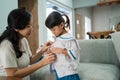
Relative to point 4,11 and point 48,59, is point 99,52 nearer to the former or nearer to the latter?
point 48,59

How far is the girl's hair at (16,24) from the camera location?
1136 mm

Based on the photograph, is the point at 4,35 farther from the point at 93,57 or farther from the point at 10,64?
the point at 93,57

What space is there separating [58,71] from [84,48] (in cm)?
84

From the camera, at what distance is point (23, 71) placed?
43.4 inches

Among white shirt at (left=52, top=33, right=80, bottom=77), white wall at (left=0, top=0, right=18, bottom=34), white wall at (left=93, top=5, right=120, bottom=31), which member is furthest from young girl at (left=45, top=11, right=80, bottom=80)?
white wall at (left=93, top=5, right=120, bottom=31)

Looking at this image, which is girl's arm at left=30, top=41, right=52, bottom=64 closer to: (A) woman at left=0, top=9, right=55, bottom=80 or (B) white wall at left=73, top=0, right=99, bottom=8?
(A) woman at left=0, top=9, right=55, bottom=80

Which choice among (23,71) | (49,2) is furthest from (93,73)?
(49,2)

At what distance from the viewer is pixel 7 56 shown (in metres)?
1.10

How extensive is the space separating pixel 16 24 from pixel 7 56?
22 cm

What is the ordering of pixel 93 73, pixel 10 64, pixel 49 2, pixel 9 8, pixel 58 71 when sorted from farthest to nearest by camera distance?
pixel 49 2
pixel 9 8
pixel 93 73
pixel 58 71
pixel 10 64

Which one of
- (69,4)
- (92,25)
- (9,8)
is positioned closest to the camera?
(9,8)

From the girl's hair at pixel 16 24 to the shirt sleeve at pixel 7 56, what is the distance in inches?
2.0

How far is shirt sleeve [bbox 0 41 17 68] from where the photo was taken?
3.59 ft

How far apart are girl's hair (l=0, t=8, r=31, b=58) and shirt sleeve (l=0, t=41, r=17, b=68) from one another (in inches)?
2.0
